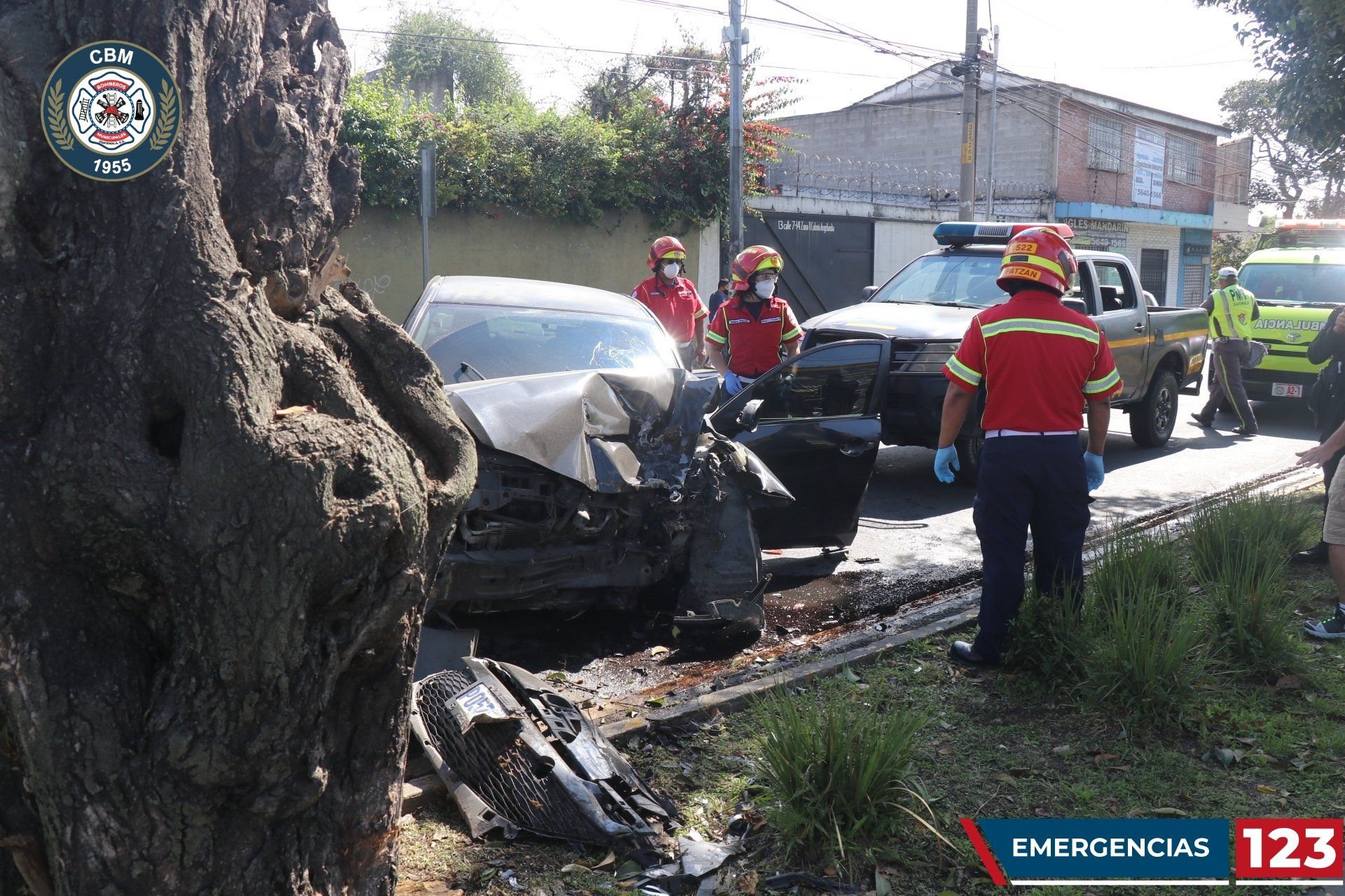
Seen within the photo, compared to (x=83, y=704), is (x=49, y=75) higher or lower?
higher

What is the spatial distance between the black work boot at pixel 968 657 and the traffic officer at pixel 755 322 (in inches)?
155

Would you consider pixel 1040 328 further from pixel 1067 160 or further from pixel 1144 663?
pixel 1067 160

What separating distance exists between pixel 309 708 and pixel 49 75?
140 centimetres

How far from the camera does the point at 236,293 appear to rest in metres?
2.36

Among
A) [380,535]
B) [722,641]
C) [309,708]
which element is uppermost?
[380,535]

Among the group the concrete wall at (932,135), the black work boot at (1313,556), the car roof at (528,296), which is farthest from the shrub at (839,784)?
the concrete wall at (932,135)

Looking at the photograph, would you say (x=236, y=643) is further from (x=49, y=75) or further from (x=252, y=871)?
(x=49, y=75)

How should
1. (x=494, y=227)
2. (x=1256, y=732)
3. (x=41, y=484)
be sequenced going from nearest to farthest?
(x=41, y=484) → (x=1256, y=732) → (x=494, y=227)

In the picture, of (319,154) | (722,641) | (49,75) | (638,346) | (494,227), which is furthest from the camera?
(494,227)

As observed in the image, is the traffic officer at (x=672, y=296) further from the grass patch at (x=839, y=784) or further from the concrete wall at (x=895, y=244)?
the concrete wall at (x=895, y=244)

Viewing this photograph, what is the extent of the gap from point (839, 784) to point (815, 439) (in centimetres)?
331

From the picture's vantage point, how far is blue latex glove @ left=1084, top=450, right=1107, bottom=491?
211 inches

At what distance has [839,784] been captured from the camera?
330 cm

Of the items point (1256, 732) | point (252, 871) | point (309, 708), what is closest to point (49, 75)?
point (309, 708)
